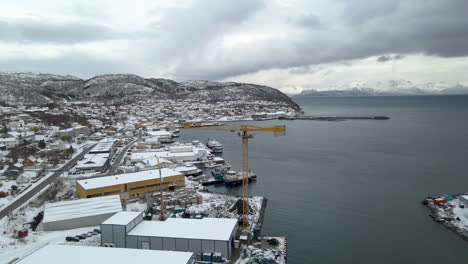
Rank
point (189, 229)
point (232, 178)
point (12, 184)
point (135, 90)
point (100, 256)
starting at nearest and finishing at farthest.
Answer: point (100, 256)
point (189, 229)
point (12, 184)
point (232, 178)
point (135, 90)

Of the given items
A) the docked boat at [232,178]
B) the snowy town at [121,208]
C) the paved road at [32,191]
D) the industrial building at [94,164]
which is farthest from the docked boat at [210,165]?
the paved road at [32,191]

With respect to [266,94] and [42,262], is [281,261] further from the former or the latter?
[266,94]

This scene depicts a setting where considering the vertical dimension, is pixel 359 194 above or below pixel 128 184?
below

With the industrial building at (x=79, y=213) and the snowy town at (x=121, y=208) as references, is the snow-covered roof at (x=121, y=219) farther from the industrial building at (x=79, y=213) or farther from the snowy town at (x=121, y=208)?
the industrial building at (x=79, y=213)

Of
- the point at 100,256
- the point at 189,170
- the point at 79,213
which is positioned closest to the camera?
the point at 100,256

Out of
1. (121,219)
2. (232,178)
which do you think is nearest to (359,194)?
(232,178)

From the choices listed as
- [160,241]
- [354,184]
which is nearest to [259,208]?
[160,241]

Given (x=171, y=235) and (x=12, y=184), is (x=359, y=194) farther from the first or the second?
(x=12, y=184)

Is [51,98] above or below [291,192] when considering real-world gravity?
above

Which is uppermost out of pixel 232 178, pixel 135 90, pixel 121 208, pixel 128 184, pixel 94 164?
pixel 135 90
